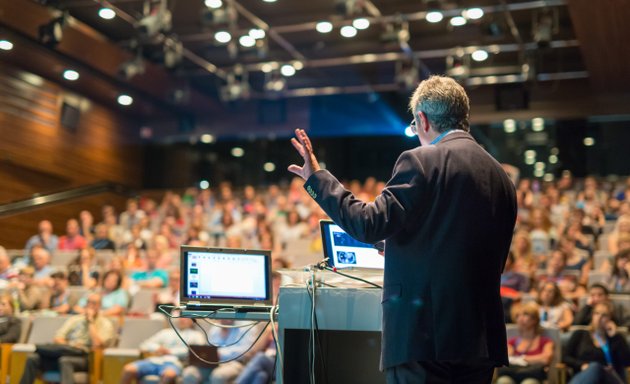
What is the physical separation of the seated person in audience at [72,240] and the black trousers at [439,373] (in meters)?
7.91

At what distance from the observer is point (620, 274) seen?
6.38m

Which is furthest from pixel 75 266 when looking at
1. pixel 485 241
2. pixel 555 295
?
pixel 485 241

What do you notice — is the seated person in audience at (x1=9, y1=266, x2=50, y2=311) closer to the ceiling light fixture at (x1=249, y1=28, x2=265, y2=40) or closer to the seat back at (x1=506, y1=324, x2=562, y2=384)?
the ceiling light fixture at (x1=249, y1=28, x2=265, y2=40)

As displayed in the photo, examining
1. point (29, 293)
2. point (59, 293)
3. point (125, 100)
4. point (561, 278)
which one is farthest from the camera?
point (125, 100)

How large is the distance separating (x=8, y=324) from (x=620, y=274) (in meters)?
5.02

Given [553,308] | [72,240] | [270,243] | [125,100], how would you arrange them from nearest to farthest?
[553,308], [270,243], [72,240], [125,100]

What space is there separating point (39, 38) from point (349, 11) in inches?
145

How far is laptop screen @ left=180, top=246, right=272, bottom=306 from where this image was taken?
3004 mm

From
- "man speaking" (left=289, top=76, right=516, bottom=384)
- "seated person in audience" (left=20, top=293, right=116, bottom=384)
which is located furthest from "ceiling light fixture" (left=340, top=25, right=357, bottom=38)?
"man speaking" (left=289, top=76, right=516, bottom=384)

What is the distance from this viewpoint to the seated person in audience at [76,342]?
5.74 metres

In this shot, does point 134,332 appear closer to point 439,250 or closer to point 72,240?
point 72,240

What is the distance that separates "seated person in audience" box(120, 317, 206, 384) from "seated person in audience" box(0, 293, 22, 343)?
114 centimetres

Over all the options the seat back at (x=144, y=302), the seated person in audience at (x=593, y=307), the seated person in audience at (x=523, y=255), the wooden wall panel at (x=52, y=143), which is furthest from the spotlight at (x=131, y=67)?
the seated person in audience at (x=593, y=307)

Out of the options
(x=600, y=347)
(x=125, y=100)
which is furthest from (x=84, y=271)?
(x=600, y=347)
